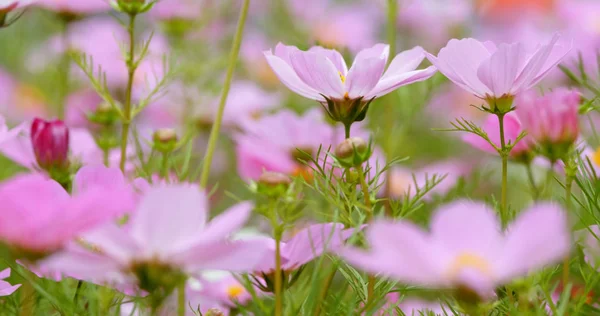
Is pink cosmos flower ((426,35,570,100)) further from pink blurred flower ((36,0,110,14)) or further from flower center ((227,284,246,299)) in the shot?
pink blurred flower ((36,0,110,14))

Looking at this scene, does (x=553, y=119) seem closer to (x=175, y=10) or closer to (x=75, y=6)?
(x=75, y=6)

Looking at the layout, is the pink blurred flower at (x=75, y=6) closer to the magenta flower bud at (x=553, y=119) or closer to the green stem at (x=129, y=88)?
the green stem at (x=129, y=88)

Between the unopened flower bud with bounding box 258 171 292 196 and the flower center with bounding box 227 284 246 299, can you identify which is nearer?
the unopened flower bud with bounding box 258 171 292 196

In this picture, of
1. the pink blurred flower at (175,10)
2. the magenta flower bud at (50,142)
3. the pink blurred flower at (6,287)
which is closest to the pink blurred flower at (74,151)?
the magenta flower bud at (50,142)

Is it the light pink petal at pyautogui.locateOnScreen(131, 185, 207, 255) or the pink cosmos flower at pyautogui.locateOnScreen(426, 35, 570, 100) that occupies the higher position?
the pink cosmos flower at pyautogui.locateOnScreen(426, 35, 570, 100)

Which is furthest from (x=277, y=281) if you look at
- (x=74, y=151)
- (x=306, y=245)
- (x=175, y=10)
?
(x=175, y=10)

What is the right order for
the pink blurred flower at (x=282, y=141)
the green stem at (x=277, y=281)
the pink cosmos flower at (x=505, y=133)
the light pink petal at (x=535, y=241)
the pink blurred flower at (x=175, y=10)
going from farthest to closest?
the pink blurred flower at (x=175, y=10), the pink blurred flower at (x=282, y=141), the pink cosmos flower at (x=505, y=133), the green stem at (x=277, y=281), the light pink petal at (x=535, y=241)

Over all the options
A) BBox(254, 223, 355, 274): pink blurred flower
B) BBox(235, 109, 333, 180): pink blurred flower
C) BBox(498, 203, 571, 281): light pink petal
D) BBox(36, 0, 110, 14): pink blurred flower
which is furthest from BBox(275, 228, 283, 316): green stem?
BBox(36, 0, 110, 14): pink blurred flower
